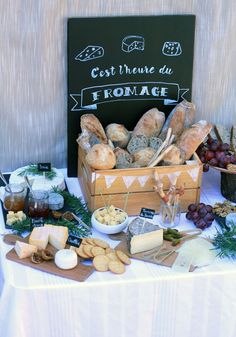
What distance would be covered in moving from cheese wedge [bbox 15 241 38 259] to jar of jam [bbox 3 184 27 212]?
0.68 ft

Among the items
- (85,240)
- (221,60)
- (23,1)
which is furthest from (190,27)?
(85,240)

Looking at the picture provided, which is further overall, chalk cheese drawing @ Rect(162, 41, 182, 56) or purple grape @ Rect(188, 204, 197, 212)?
chalk cheese drawing @ Rect(162, 41, 182, 56)

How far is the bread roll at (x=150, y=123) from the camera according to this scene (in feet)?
7.07

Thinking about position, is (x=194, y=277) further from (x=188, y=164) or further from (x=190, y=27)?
(x=190, y=27)

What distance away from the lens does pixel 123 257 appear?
181 cm

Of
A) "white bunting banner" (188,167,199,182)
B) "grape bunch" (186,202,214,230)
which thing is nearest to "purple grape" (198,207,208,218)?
"grape bunch" (186,202,214,230)

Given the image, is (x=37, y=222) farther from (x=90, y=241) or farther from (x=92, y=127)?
(x=92, y=127)

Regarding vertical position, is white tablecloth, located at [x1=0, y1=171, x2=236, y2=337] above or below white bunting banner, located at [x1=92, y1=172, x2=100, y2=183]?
below

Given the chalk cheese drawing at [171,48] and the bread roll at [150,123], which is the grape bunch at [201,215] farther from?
the chalk cheese drawing at [171,48]

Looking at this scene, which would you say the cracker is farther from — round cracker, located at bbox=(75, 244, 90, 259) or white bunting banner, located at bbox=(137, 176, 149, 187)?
white bunting banner, located at bbox=(137, 176, 149, 187)

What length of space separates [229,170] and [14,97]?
2.49 ft

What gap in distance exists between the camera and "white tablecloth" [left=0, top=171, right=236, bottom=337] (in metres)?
1.72

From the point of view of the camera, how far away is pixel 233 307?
6.09ft

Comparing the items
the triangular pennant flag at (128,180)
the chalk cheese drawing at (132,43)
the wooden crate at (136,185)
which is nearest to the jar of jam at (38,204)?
the wooden crate at (136,185)
